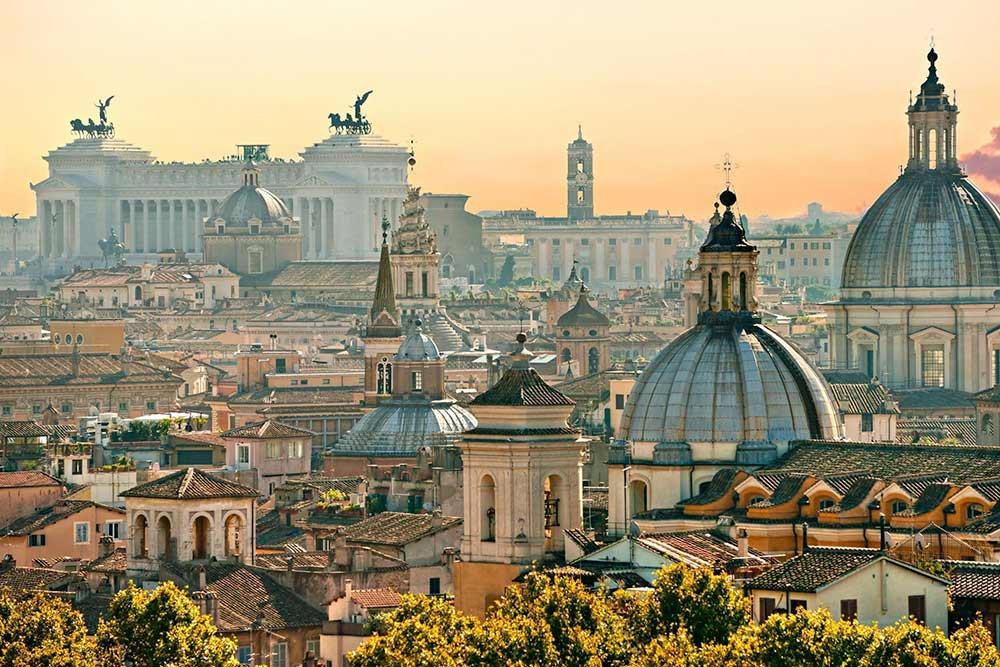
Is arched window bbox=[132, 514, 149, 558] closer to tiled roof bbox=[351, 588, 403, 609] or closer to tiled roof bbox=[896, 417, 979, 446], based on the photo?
tiled roof bbox=[351, 588, 403, 609]

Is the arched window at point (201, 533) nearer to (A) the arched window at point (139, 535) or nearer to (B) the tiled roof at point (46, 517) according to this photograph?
(A) the arched window at point (139, 535)

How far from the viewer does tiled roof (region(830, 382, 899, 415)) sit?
105 metres

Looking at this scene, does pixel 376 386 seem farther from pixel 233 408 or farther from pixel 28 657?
pixel 28 657

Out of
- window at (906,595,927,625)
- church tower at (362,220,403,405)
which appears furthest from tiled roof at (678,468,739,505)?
church tower at (362,220,403,405)

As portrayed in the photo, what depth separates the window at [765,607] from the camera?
6035 centimetres

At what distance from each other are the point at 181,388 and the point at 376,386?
3622cm

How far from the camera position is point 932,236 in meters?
121

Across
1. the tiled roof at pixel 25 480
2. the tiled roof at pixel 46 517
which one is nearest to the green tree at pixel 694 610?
the tiled roof at pixel 46 517

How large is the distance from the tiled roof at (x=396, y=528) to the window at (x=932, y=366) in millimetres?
39020

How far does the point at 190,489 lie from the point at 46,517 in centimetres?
1561

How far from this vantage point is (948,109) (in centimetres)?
12075

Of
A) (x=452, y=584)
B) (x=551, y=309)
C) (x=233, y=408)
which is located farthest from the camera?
(x=551, y=309)

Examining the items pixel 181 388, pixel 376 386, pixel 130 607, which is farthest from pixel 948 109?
pixel 130 607

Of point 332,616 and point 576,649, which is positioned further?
point 332,616
